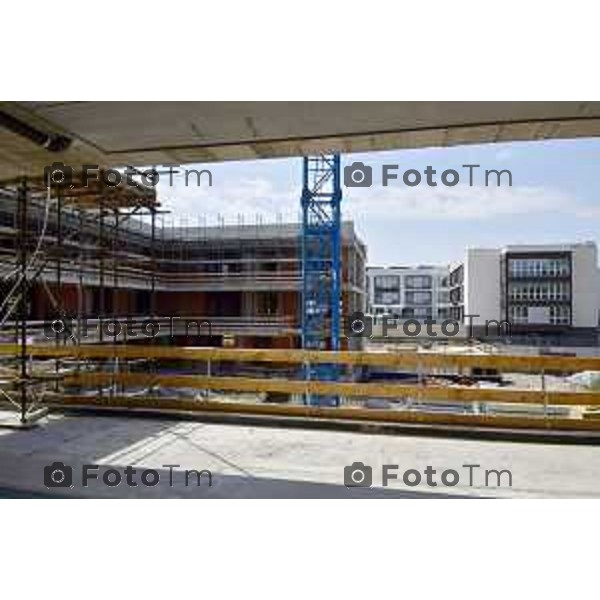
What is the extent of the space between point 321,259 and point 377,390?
3221cm

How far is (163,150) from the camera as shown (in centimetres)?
707

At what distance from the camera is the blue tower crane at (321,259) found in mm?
37906

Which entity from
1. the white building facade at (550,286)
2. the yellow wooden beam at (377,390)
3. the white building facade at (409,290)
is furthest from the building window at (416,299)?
the yellow wooden beam at (377,390)

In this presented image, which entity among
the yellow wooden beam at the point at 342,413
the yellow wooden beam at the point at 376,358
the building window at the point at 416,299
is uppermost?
the building window at the point at 416,299

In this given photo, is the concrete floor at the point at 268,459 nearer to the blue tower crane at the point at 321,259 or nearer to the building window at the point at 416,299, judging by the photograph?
the blue tower crane at the point at 321,259

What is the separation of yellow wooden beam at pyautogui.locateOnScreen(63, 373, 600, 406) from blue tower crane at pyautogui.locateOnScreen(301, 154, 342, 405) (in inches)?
1097

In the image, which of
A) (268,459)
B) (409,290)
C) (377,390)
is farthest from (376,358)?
(409,290)

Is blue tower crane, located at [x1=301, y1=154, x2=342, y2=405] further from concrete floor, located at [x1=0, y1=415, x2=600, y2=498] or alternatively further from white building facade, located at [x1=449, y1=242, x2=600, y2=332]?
white building facade, located at [x1=449, y1=242, x2=600, y2=332]

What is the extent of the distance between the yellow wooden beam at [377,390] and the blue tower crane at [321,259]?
27862mm

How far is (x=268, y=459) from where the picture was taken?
6449 millimetres

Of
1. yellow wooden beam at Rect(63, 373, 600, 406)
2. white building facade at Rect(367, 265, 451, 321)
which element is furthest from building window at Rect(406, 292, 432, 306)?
yellow wooden beam at Rect(63, 373, 600, 406)

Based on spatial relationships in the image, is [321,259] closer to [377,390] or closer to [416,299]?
[377,390]

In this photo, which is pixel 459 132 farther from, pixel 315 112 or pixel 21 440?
pixel 21 440

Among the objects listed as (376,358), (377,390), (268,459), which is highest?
(376,358)
